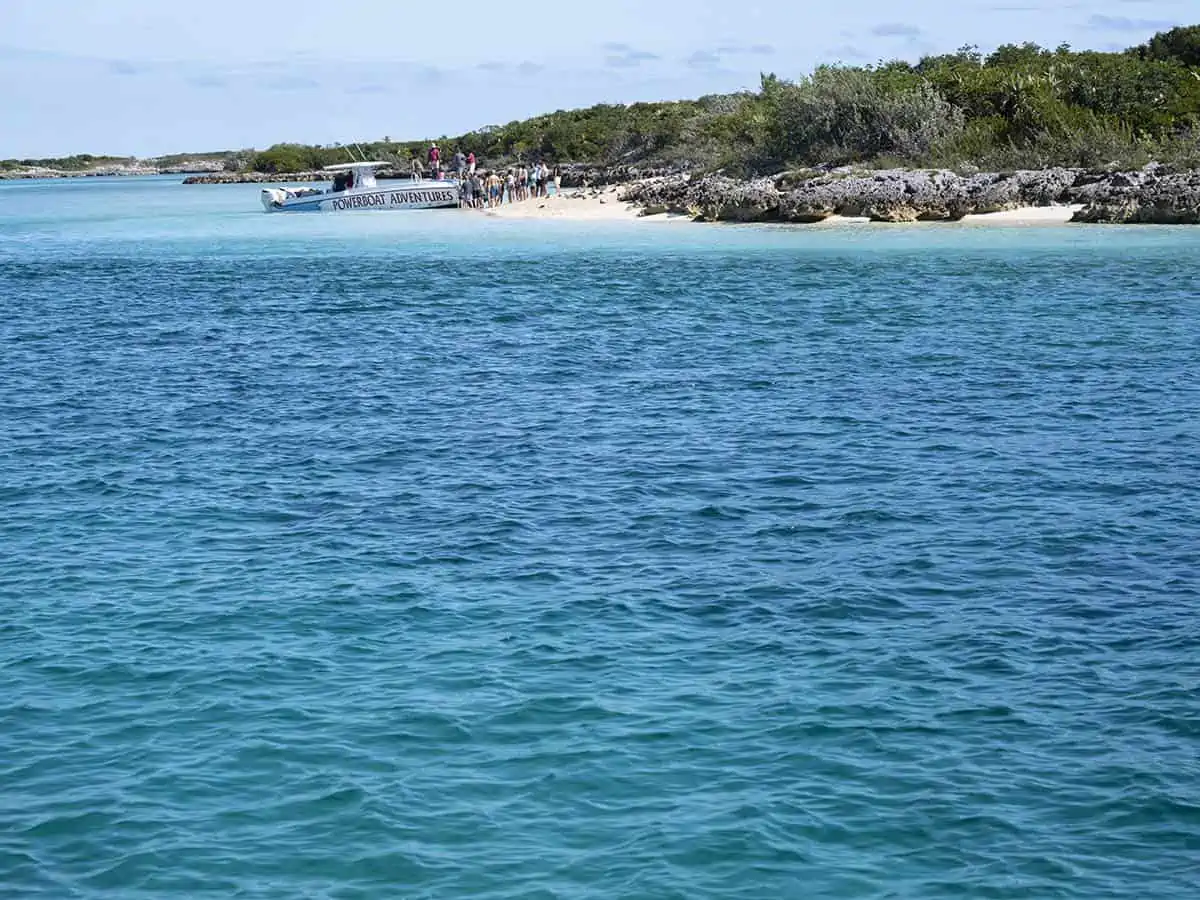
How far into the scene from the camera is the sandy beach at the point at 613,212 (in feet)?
170

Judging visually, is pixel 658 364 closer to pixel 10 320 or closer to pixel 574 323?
pixel 574 323

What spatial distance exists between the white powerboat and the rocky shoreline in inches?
725

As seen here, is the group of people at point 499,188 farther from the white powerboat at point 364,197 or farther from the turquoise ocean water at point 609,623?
the turquoise ocean water at point 609,623

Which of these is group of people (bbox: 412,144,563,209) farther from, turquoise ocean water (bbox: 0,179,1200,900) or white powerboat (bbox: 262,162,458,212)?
turquoise ocean water (bbox: 0,179,1200,900)

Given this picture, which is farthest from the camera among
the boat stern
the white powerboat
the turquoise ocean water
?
the boat stern

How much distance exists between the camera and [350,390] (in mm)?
24875

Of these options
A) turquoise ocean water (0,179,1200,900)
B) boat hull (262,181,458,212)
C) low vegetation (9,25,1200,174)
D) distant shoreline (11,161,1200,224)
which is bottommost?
turquoise ocean water (0,179,1200,900)

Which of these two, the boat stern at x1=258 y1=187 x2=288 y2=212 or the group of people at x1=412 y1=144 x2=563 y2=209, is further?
the boat stern at x1=258 y1=187 x2=288 y2=212

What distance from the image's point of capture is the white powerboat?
7881cm

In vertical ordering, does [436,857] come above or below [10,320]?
below

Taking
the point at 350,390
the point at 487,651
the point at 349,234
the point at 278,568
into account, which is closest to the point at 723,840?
the point at 487,651

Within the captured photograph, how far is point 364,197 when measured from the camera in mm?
79062

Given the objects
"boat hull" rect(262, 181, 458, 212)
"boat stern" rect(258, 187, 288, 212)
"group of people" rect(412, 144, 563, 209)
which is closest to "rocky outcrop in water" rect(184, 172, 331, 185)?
"boat stern" rect(258, 187, 288, 212)

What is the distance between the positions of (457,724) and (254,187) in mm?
124153
